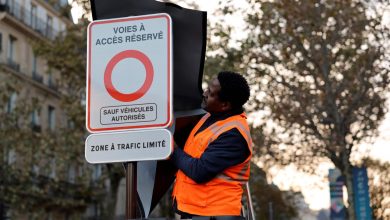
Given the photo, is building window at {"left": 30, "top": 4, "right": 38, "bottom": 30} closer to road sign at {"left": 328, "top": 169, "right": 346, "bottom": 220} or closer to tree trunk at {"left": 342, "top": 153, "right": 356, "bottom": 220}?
road sign at {"left": 328, "top": 169, "right": 346, "bottom": 220}

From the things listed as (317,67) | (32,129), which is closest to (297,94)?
(317,67)

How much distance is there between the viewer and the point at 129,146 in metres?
3.96

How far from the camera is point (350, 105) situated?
2238cm

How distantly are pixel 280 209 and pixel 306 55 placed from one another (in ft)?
130

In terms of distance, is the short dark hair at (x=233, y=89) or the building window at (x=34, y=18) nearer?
the short dark hair at (x=233, y=89)

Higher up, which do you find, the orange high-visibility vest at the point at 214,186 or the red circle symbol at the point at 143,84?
the red circle symbol at the point at 143,84

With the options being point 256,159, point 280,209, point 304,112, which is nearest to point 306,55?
point 304,112

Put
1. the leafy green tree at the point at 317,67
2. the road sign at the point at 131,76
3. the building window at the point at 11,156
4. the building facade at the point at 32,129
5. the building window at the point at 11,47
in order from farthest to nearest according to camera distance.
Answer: the building window at the point at 11,47 < the building window at the point at 11,156 < the building facade at the point at 32,129 < the leafy green tree at the point at 317,67 < the road sign at the point at 131,76

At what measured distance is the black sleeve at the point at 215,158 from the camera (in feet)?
12.7

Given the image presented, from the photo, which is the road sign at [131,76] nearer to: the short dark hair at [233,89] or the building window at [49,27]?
the short dark hair at [233,89]

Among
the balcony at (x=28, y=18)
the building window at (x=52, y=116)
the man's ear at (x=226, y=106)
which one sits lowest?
the man's ear at (x=226, y=106)

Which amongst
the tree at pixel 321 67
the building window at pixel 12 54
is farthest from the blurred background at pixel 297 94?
the building window at pixel 12 54

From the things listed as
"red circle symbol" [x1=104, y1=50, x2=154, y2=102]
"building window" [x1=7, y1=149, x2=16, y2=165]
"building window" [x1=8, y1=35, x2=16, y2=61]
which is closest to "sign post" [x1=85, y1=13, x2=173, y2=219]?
"red circle symbol" [x1=104, y1=50, x2=154, y2=102]

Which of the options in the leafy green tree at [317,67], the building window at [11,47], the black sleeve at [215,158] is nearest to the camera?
the black sleeve at [215,158]
